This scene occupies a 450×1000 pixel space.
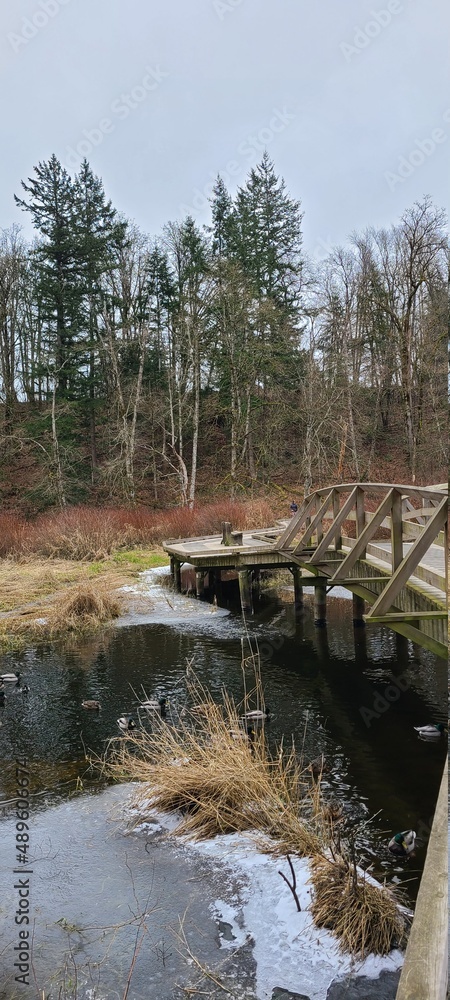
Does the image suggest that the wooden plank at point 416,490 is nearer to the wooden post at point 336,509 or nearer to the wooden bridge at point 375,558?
the wooden bridge at point 375,558

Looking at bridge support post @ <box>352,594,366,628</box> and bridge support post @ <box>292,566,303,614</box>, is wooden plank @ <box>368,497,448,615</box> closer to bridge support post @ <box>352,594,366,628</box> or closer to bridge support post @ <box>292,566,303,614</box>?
bridge support post @ <box>352,594,366,628</box>

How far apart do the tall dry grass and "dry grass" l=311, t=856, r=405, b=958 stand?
Answer: 40.5ft

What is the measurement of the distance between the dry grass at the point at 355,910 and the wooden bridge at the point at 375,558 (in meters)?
1.73

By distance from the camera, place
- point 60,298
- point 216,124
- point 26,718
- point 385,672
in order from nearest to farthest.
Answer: point 216,124 < point 26,718 < point 385,672 < point 60,298

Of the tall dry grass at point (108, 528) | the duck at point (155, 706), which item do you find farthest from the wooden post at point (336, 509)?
the tall dry grass at point (108, 528)

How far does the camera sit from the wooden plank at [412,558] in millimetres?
4461

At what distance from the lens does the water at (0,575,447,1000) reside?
191 inches

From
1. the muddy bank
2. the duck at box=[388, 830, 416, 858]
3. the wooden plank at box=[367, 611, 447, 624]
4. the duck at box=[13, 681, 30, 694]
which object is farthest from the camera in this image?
the duck at box=[13, 681, 30, 694]

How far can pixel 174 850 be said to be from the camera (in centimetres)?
425

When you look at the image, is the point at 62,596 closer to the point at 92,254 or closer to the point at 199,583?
the point at 199,583

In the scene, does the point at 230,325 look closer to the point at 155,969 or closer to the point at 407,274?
the point at 407,274

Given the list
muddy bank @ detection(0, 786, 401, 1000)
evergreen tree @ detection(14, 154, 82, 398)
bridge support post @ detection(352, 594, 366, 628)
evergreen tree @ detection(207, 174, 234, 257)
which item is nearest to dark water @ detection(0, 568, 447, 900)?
bridge support post @ detection(352, 594, 366, 628)

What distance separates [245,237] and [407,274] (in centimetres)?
851

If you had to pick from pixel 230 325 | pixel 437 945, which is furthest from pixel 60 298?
pixel 437 945
